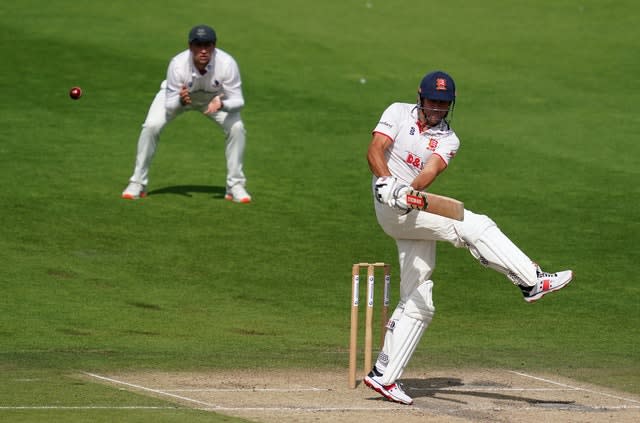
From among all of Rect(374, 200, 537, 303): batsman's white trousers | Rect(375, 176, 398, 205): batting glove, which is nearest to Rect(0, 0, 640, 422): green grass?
Rect(374, 200, 537, 303): batsman's white trousers

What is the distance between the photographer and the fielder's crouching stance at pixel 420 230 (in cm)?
875

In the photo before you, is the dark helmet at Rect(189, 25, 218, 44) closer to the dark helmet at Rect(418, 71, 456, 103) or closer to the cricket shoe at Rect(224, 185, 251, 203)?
the cricket shoe at Rect(224, 185, 251, 203)

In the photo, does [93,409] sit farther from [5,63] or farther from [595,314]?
[5,63]

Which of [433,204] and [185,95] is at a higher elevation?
[185,95]

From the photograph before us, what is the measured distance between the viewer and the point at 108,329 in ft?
36.6

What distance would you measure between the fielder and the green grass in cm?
41

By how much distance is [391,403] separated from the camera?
8883 millimetres

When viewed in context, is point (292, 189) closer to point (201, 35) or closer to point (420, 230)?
point (201, 35)

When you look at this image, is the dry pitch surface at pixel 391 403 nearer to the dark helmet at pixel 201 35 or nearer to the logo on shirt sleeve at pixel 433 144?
the logo on shirt sleeve at pixel 433 144

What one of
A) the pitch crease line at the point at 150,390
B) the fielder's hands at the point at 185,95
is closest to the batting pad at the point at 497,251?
the pitch crease line at the point at 150,390

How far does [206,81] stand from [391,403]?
683 centimetres

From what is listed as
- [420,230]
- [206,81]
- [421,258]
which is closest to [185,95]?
[206,81]

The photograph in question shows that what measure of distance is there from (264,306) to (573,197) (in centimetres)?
545

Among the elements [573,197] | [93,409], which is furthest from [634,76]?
[93,409]
